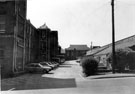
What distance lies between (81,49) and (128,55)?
113792 mm

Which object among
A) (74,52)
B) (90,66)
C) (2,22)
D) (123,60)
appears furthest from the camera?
(74,52)

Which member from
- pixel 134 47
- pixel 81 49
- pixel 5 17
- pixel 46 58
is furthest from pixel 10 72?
pixel 81 49

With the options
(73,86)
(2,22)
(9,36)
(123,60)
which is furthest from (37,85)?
(123,60)

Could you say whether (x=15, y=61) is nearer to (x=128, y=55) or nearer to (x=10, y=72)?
(x=10, y=72)

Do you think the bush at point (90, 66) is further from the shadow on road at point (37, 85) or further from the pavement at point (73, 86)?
the shadow on road at point (37, 85)

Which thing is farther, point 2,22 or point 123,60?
point 123,60

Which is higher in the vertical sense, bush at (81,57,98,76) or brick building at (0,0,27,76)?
brick building at (0,0,27,76)

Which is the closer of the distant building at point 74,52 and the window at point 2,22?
the window at point 2,22

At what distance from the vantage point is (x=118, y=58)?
27.3 m

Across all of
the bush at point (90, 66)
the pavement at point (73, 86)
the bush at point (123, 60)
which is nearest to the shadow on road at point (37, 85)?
the pavement at point (73, 86)

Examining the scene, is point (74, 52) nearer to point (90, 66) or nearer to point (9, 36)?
point (90, 66)

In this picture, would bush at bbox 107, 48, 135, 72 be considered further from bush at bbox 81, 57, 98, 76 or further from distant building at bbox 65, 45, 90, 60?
distant building at bbox 65, 45, 90, 60

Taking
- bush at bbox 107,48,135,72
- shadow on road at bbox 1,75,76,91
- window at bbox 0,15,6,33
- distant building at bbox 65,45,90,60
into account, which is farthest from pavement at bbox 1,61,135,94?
distant building at bbox 65,45,90,60

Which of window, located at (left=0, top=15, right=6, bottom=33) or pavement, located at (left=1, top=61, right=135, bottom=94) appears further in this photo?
window, located at (left=0, top=15, right=6, bottom=33)
